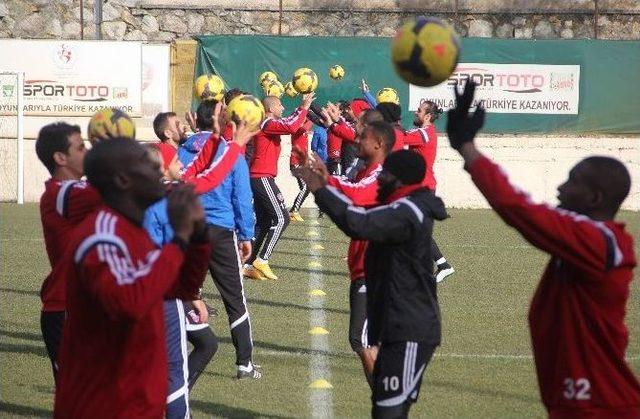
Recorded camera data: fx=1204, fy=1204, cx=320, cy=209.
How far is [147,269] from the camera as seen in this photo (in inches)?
169

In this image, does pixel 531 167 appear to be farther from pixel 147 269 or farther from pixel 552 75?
pixel 147 269

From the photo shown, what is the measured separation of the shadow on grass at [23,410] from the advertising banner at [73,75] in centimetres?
1649

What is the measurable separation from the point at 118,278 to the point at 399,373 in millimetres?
2509

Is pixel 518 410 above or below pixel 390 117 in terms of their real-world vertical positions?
below

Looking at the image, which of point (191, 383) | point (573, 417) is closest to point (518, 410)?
point (191, 383)

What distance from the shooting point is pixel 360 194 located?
7.93 meters

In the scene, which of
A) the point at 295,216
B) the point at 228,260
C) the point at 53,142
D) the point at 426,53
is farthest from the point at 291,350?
the point at 295,216

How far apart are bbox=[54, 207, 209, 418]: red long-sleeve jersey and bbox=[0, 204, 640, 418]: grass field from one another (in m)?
3.58

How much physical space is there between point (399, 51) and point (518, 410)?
11.5ft

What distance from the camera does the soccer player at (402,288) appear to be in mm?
6379

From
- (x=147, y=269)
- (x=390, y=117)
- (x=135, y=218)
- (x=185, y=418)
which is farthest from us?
(x=390, y=117)

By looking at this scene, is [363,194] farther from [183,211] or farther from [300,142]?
[300,142]

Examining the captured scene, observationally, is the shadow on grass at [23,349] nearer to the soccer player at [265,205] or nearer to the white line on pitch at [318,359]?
the white line on pitch at [318,359]

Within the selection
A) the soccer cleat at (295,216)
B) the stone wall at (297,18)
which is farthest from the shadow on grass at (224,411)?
the stone wall at (297,18)
